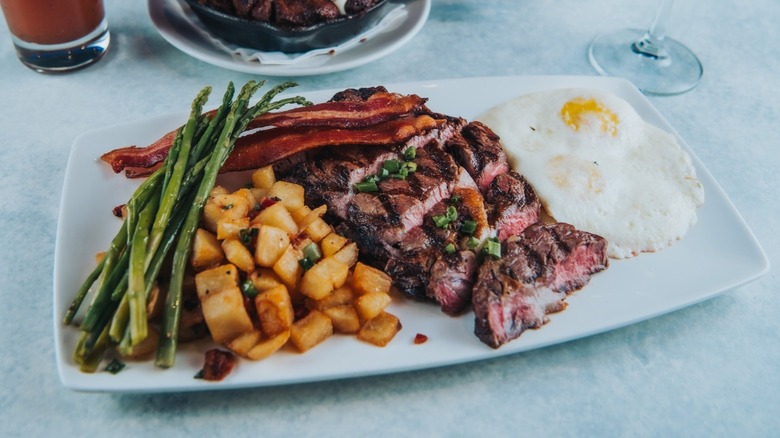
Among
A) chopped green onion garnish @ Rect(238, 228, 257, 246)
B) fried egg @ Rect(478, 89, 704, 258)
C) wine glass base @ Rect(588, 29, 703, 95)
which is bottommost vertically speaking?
wine glass base @ Rect(588, 29, 703, 95)

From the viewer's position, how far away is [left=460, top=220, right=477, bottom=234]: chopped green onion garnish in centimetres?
338

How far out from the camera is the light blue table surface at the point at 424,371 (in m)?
2.97

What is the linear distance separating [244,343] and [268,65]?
244 centimetres

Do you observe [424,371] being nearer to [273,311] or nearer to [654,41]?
[273,311]

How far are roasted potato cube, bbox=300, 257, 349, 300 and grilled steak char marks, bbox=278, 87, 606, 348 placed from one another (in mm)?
244

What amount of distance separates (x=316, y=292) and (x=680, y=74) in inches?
146

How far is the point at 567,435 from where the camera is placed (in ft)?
9.78

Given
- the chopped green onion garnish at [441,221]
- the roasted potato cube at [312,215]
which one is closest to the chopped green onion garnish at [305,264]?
the roasted potato cube at [312,215]

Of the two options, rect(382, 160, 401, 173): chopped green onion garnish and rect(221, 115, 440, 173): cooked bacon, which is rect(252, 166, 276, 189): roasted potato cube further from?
rect(382, 160, 401, 173): chopped green onion garnish

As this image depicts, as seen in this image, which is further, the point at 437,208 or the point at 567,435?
the point at 437,208

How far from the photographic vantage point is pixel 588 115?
4105mm

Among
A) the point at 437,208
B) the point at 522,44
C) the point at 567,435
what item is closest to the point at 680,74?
the point at 522,44

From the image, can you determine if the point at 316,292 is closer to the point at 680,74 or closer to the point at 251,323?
the point at 251,323

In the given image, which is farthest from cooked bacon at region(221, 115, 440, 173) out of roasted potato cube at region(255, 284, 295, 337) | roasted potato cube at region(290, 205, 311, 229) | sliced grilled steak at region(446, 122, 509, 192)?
roasted potato cube at region(255, 284, 295, 337)
